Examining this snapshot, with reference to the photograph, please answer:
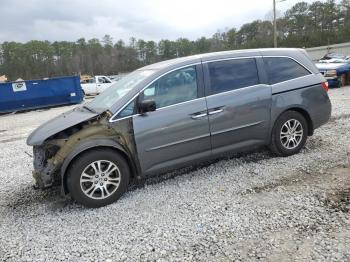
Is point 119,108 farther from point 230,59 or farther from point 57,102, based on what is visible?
point 57,102

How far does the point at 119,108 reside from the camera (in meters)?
4.63

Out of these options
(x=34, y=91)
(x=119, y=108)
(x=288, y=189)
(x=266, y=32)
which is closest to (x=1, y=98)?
(x=34, y=91)

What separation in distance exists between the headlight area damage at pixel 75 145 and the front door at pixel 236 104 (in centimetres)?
123

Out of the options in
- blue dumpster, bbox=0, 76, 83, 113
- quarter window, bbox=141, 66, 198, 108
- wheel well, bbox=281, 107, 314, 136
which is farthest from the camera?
blue dumpster, bbox=0, 76, 83, 113

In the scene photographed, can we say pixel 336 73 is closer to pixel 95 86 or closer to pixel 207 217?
pixel 207 217

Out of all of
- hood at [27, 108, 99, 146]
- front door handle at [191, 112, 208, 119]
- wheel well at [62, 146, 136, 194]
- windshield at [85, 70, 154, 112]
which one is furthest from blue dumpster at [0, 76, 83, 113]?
front door handle at [191, 112, 208, 119]

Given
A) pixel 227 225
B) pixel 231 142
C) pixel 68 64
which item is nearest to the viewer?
pixel 227 225

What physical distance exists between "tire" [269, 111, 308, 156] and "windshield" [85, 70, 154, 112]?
7.20ft

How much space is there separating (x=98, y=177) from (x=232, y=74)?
97.1 inches

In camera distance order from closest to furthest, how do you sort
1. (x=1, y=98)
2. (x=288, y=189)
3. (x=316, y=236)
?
1. (x=316, y=236)
2. (x=288, y=189)
3. (x=1, y=98)

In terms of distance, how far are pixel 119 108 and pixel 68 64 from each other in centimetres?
8489

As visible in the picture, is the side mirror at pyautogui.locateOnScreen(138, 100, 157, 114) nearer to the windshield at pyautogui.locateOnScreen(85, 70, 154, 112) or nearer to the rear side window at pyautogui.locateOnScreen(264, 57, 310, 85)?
the windshield at pyautogui.locateOnScreen(85, 70, 154, 112)

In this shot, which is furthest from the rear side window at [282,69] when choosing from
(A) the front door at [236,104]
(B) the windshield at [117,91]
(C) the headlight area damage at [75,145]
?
(C) the headlight area damage at [75,145]

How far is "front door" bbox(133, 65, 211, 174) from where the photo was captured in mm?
4652
